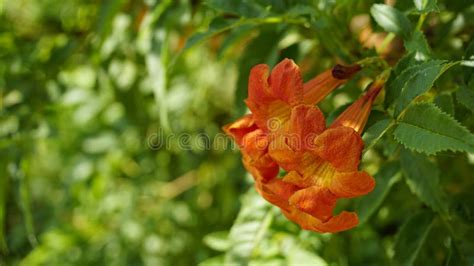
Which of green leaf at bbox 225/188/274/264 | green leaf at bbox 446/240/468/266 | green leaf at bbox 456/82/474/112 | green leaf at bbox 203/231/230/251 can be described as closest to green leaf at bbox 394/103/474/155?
green leaf at bbox 456/82/474/112

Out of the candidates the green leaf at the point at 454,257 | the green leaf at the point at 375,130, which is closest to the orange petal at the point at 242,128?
the green leaf at the point at 375,130

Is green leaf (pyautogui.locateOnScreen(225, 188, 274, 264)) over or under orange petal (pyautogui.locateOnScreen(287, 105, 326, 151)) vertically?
under

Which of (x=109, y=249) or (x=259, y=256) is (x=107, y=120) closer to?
(x=109, y=249)

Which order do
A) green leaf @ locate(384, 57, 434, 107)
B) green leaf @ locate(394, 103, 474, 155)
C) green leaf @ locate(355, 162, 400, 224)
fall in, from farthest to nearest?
green leaf @ locate(355, 162, 400, 224), green leaf @ locate(384, 57, 434, 107), green leaf @ locate(394, 103, 474, 155)

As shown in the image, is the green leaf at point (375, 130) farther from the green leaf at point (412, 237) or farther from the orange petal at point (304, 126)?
the green leaf at point (412, 237)

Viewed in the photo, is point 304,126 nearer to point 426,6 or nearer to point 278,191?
point 278,191

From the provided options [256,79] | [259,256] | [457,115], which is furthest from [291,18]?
[259,256]

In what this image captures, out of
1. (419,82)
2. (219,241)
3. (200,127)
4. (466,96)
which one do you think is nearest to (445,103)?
(466,96)

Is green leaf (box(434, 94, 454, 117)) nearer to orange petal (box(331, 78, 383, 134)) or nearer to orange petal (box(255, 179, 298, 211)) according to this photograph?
orange petal (box(331, 78, 383, 134))
